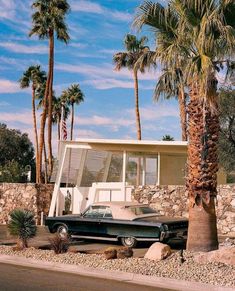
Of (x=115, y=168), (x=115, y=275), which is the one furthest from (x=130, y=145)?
(x=115, y=275)

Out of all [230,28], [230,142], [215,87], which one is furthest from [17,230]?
[230,142]

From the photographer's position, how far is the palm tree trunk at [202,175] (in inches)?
525

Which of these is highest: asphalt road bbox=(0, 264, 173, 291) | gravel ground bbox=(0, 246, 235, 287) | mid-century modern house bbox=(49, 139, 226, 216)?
mid-century modern house bbox=(49, 139, 226, 216)

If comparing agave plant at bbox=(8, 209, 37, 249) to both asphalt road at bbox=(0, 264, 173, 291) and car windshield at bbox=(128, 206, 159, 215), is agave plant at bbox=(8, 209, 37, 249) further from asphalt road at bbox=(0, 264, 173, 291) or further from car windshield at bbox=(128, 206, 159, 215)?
car windshield at bbox=(128, 206, 159, 215)

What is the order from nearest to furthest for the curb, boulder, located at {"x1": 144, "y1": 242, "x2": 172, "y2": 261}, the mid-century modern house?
the curb
boulder, located at {"x1": 144, "y1": 242, "x2": 172, "y2": 261}
the mid-century modern house

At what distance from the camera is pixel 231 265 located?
1152 cm

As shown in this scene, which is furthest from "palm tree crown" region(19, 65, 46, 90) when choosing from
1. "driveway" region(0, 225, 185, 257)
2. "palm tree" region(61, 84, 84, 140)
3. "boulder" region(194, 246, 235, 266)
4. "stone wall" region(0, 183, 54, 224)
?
"boulder" region(194, 246, 235, 266)

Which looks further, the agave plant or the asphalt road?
the agave plant

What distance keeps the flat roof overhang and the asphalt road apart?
12.5 meters

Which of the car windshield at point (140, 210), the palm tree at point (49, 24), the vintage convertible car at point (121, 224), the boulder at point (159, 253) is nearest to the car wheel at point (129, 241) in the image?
the vintage convertible car at point (121, 224)

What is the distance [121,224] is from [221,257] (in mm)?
4924

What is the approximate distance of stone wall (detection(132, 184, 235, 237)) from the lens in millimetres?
20844

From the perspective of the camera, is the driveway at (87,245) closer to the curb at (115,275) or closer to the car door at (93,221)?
the car door at (93,221)

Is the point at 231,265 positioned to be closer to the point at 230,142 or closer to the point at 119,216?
the point at 119,216
